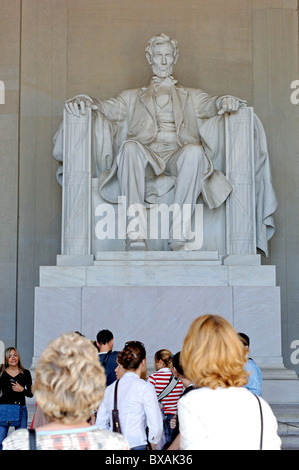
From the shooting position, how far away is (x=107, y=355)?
4414 mm

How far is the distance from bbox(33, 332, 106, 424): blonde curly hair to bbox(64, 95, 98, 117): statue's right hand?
5795 millimetres

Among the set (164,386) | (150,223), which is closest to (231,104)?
(150,223)

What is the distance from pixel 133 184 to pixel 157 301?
1217mm

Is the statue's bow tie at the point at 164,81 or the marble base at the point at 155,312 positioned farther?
the statue's bow tie at the point at 164,81

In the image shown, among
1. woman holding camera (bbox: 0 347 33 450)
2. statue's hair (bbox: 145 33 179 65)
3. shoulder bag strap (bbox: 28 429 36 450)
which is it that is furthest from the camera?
statue's hair (bbox: 145 33 179 65)

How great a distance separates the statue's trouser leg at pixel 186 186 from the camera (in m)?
7.32

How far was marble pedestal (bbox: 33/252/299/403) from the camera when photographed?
22.2 feet

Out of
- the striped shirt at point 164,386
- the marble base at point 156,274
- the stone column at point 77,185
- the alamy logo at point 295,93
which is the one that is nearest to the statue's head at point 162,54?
the stone column at point 77,185

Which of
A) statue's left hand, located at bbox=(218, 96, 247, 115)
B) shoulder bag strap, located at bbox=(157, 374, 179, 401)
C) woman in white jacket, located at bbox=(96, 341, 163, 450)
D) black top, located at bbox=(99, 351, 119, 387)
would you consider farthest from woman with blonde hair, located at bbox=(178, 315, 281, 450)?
statue's left hand, located at bbox=(218, 96, 247, 115)

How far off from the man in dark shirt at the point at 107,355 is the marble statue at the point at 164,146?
8.97 ft

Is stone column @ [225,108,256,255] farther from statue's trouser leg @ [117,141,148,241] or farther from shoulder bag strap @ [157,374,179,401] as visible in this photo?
shoulder bag strap @ [157,374,179,401]

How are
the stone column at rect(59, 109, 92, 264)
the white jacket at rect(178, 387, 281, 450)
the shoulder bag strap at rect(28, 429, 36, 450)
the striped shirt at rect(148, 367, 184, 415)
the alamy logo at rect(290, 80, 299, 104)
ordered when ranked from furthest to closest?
the alamy logo at rect(290, 80, 299, 104), the stone column at rect(59, 109, 92, 264), the striped shirt at rect(148, 367, 184, 415), the white jacket at rect(178, 387, 281, 450), the shoulder bag strap at rect(28, 429, 36, 450)

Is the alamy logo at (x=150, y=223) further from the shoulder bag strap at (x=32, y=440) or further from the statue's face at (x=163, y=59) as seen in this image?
the shoulder bag strap at (x=32, y=440)

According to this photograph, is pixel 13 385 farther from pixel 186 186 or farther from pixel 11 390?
pixel 186 186
